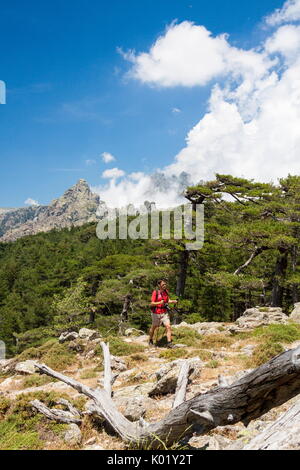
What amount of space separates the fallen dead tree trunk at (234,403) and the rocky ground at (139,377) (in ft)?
0.98

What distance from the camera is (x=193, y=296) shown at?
41.0m

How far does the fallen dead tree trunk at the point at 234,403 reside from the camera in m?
3.18

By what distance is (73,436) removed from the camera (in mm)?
5074

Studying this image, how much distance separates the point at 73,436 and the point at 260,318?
11.4 meters

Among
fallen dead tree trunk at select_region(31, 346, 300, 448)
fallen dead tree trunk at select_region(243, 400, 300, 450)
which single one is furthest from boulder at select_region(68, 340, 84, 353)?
fallen dead tree trunk at select_region(243, 400, 300, 450)

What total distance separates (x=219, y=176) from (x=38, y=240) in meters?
125

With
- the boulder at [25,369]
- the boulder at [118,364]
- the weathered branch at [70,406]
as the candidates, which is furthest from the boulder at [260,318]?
the weathered branch at [70,406]

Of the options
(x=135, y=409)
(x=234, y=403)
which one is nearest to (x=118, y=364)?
(x=135, y=409)

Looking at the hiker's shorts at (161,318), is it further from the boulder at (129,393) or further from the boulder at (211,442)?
the boulder at (211,442)

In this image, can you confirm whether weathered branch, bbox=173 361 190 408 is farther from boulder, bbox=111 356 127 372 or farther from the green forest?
the green forest

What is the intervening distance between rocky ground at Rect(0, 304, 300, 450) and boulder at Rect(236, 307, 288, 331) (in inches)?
1.7

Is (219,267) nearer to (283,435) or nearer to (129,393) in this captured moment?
(129,393)
